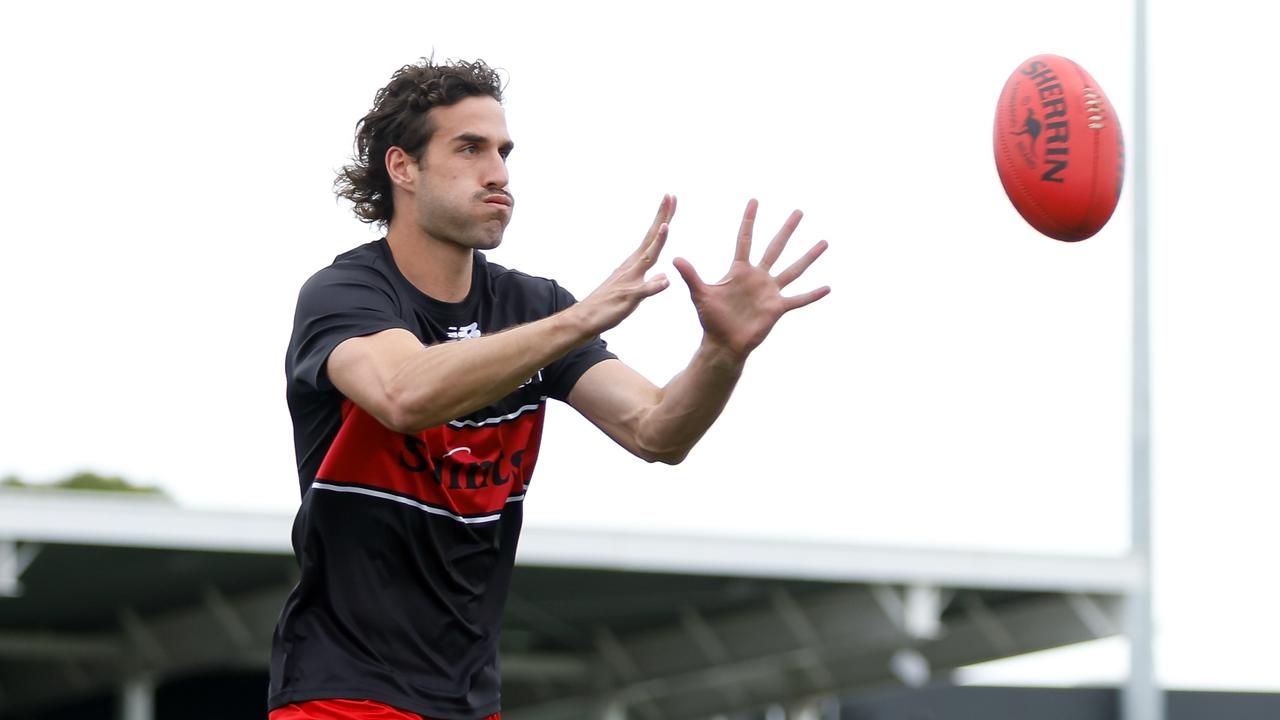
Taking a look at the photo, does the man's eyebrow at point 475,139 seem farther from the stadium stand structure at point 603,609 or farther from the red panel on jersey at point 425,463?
the stadium stand structure at point 603,609

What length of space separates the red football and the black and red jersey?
2.61 meters

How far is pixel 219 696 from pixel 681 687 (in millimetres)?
5270

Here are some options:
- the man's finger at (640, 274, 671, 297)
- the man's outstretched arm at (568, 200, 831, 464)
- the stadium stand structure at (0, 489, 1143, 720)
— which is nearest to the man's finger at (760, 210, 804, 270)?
the man's outstretched arm at (568, 200, 831, 464)

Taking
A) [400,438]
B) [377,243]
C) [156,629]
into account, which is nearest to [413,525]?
[400,438]

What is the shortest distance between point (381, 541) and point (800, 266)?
1.23 metres

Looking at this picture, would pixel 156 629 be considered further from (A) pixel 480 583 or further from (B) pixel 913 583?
(A) pixel 480 583

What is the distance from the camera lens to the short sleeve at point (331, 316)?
4527 millimetres

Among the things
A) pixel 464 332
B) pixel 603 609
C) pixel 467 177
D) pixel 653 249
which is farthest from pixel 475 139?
pixel 603 609

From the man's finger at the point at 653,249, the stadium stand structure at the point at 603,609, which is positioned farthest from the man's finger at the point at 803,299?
the stadium stand structure at the point at 603,609

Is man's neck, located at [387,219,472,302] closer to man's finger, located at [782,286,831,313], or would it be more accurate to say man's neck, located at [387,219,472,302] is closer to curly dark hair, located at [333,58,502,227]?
curly dark hair, located at [333,58,502,227]

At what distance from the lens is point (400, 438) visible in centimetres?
458

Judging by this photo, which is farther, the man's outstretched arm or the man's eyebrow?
the man's eyebrow

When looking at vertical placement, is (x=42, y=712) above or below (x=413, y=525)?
below

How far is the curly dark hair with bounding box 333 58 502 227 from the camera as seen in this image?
199 inches
